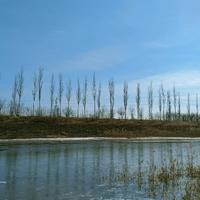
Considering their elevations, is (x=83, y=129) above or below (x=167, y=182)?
above

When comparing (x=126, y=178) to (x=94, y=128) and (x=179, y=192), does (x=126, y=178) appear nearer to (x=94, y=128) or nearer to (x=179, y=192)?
(x=179, y=192)

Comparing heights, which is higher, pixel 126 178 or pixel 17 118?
pixel 17 118

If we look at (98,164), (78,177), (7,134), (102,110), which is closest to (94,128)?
(7,134)

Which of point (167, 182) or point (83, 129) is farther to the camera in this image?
point (83, 129)

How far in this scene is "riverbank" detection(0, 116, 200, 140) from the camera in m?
61.2

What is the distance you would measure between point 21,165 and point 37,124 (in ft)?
150

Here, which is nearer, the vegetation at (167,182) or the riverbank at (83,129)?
the vegetation at (167,182)

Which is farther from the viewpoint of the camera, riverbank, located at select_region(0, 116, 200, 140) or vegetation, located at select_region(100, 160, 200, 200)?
riverbank, located at select_region(0, 116, 200, 140)

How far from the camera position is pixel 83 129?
223 feet

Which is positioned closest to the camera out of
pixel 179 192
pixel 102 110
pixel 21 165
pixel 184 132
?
pixel 179 192

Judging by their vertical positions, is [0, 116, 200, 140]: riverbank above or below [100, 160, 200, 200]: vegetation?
above

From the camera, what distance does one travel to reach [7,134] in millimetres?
57688

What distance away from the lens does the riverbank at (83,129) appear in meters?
61.2

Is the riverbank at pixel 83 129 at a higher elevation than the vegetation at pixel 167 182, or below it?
higher
